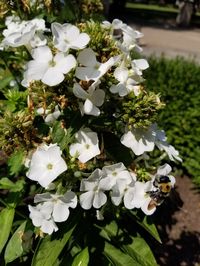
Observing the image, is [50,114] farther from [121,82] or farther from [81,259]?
[81,259]

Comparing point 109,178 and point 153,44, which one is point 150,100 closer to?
point 109,178

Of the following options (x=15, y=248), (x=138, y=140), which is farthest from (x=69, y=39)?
(x=15, y=248)

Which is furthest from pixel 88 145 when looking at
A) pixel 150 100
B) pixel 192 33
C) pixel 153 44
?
pixel 192 33

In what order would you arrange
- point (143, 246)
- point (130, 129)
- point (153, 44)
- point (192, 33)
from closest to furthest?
point (130, 129) < point (143, 246) < point (153, 44) < point (192, 33)

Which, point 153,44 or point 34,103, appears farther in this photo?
point 153,44

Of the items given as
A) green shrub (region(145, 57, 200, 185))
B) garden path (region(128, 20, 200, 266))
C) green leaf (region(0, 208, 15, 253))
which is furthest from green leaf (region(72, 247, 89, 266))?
green shrub (region(145, 57, 200, 185))

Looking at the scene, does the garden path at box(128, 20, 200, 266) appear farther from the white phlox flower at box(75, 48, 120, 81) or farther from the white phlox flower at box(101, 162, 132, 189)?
the white phlox flower at box(75, 48, 120, 81)

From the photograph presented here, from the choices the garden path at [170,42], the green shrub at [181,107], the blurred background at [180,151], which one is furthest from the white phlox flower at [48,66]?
the garden path at [170,42]
